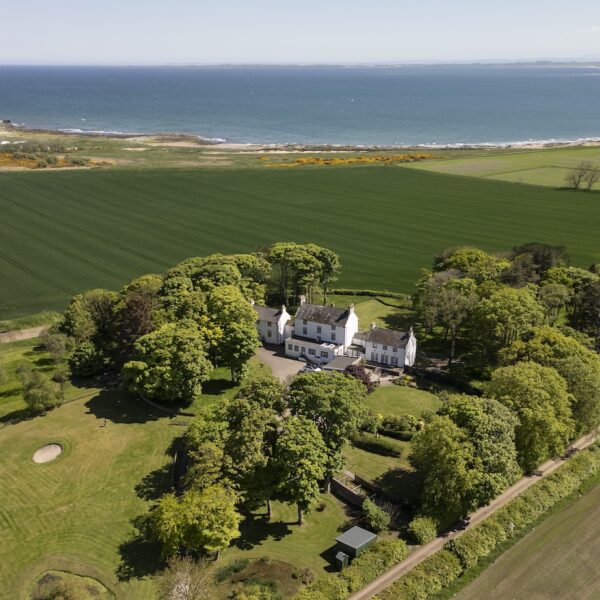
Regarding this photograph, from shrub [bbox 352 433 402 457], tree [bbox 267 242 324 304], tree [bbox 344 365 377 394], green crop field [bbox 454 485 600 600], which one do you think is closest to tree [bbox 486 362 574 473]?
green crop field [bbox 454 485 600 600]

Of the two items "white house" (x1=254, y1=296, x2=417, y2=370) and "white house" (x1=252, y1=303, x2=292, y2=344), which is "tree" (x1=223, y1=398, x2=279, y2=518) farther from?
"white house" (x1=252, y1=303, x2=292, y2=344)

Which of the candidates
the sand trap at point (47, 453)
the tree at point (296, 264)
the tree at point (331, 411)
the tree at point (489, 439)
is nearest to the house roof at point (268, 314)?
the tree at point (296, 264)

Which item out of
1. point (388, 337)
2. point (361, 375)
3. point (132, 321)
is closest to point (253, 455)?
point (361, 375)

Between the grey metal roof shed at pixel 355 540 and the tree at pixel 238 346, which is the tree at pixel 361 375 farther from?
the grey metal roof shed at pixel 355 540

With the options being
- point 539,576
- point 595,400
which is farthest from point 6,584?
point 595,400

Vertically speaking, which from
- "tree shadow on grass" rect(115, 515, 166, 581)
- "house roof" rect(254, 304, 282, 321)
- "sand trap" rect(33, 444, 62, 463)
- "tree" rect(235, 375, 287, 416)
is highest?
"tree" rect(235, 375, 287, 416)

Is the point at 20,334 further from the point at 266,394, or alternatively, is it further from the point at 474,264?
the point at 474,264
